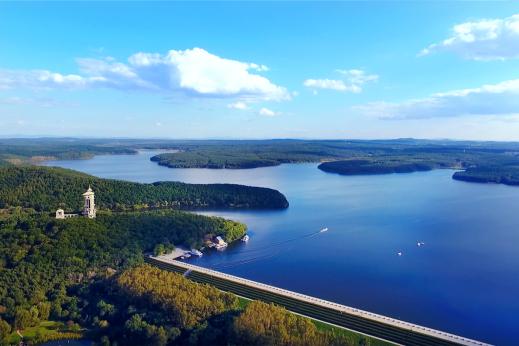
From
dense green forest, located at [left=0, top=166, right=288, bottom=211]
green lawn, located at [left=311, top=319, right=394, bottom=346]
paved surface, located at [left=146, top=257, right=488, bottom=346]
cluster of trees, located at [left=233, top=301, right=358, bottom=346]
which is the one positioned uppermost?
dense green forest, located at [left=0, top=166, right=288, bottom=211]

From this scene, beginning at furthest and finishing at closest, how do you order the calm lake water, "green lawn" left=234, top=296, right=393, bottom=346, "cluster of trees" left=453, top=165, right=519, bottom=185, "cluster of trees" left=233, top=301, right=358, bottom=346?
"cluster of trees" left=453, top=165, right=519, bottom=185
the calm lake water
"green lawn" left=234, top=296, right=393, bottom=346
"cluster of trees" left=233, top=301, right=358, bottom=346

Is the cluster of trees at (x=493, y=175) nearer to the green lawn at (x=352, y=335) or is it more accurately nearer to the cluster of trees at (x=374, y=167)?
the cluster of trees at (x=374, y=167)

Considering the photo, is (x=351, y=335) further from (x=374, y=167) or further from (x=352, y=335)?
(x=374, y=167)

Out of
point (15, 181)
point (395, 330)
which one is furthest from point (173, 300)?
point (15, 181)

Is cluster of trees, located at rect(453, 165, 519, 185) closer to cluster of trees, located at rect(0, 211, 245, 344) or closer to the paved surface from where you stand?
cluster of trees, located at rect(0, 211, 245, 344)

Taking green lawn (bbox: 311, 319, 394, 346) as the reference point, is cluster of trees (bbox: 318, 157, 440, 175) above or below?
above

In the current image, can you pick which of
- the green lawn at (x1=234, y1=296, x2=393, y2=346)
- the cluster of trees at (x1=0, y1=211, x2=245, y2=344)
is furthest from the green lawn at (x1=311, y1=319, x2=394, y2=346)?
the cluster of trees at (x1=0, y1=211, x2=245, y2=344)

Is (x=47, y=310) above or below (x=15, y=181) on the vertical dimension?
below

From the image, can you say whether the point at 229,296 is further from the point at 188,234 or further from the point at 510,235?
the point at 510,235
